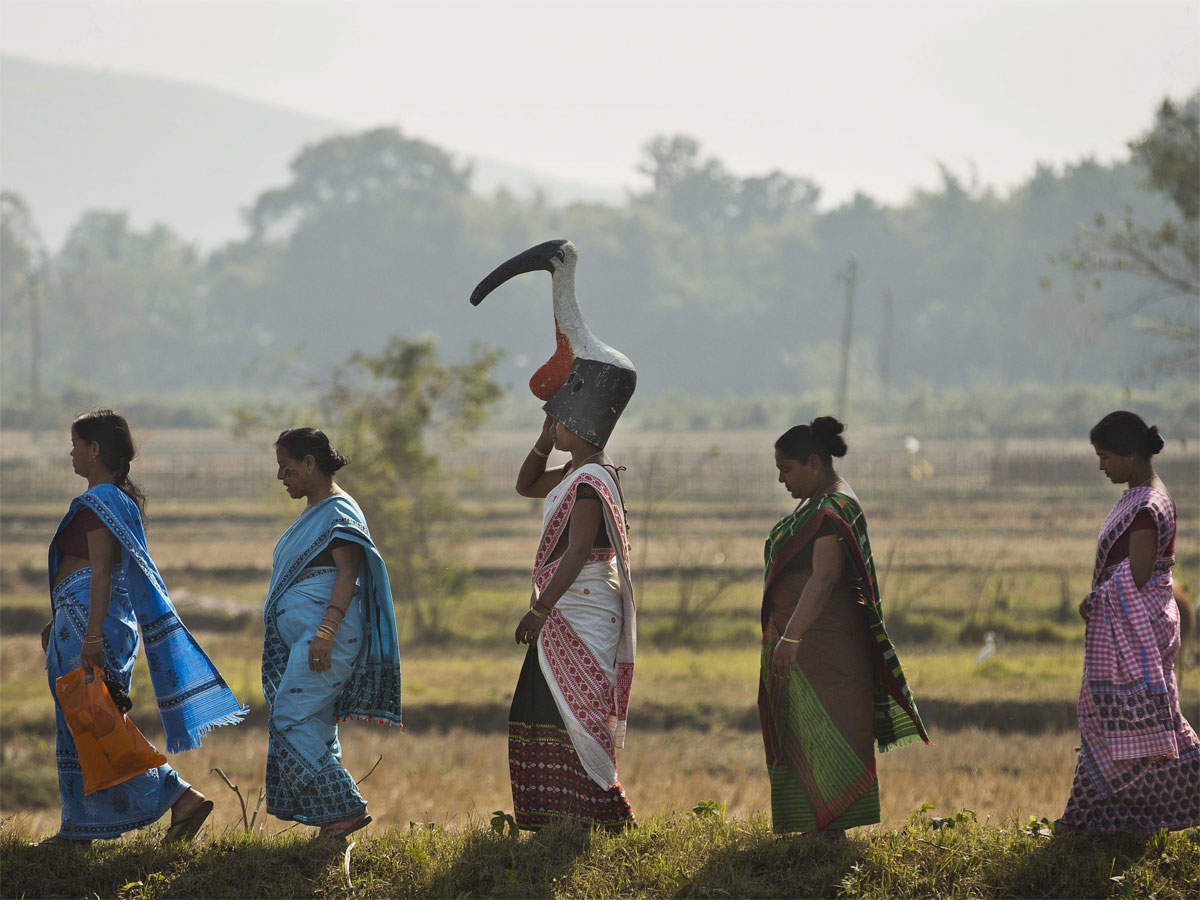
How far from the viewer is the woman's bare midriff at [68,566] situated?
17.0 feet

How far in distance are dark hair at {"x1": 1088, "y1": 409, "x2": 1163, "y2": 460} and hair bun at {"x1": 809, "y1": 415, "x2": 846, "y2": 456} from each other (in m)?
0.98

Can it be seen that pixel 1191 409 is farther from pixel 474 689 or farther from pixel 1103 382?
pixel 474 689

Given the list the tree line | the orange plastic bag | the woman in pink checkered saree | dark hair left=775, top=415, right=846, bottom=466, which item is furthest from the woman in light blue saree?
the tree line

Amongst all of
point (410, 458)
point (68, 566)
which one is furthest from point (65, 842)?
point (410, 458)

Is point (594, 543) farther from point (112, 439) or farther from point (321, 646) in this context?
point (112, 439)

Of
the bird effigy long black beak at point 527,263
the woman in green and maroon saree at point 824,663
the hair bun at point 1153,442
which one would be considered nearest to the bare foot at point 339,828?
the woman in green and maroon saree at point 824,663

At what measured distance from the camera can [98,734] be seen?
493cm

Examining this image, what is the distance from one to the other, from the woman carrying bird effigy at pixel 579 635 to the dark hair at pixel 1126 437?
1876mm

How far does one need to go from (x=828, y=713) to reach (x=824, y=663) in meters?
0.19

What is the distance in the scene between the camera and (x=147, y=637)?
5.24 metres

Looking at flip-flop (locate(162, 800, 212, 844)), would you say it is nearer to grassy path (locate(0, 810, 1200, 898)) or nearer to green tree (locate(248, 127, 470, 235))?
grassy path (locate(0, 810, 1200, 898))

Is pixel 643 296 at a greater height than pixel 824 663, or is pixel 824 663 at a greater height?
pixel 643 296

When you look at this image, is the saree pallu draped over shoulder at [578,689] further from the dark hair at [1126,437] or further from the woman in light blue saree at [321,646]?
the dark hair at [1126,437]

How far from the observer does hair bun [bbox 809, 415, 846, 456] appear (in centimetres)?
505
